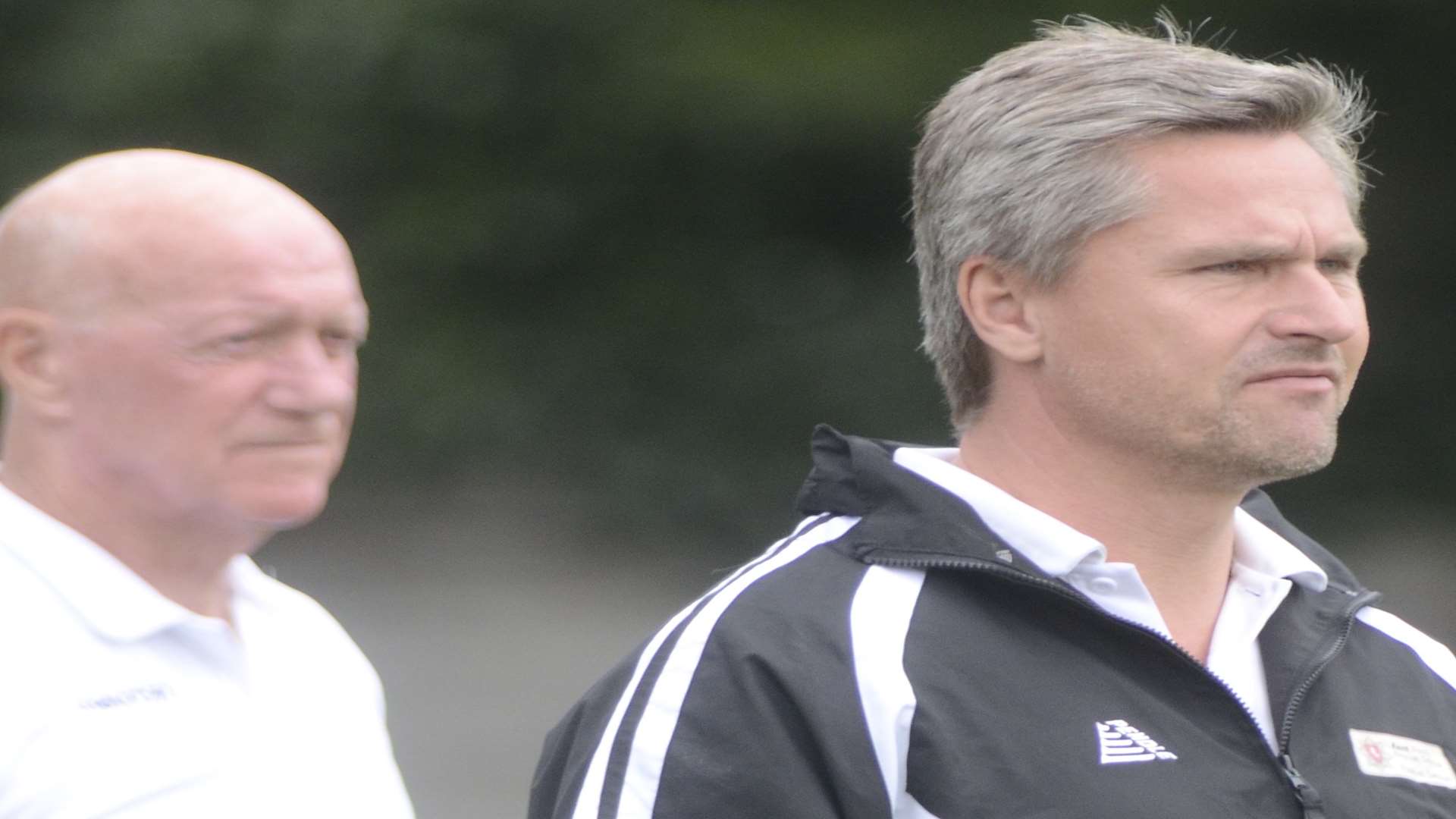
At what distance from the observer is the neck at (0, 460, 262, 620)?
4.28 feet

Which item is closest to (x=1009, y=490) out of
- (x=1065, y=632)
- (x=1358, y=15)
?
(x=1065, y=632)

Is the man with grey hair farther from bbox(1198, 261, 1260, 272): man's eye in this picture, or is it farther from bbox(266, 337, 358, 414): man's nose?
bbox(266, 337, 358, 414): man's nose

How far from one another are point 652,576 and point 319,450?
18.3 feet

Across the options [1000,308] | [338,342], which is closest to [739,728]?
[338,342]

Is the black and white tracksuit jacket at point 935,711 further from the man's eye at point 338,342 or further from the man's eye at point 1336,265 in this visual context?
the man's eye at point 338,342

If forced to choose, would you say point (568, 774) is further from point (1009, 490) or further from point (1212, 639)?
point (1212, 639)

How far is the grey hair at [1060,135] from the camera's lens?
6.49ft

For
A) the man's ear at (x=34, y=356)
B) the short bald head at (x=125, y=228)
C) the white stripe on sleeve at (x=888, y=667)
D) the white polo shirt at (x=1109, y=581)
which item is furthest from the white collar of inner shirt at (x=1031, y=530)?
the man's ear at (x=34, y=356)

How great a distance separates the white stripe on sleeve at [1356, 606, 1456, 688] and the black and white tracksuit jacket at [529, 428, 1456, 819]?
142 millimetres

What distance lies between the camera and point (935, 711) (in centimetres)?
167

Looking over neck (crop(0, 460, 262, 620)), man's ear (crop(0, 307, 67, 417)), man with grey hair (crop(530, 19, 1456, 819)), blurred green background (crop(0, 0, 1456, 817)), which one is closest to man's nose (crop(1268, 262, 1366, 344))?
man with grey hair (crop(530, 19, 1456, 819))

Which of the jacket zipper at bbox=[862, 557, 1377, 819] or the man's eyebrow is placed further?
the man's eyebrow

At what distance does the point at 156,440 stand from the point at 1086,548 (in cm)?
100

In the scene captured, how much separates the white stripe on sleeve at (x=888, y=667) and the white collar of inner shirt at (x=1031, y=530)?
14 cm
